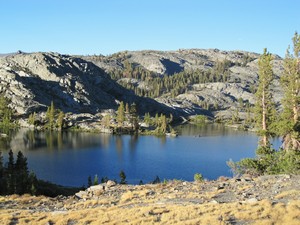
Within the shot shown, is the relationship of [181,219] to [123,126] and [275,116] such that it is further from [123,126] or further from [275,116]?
[123,126]

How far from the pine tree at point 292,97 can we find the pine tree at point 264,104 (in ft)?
6.10

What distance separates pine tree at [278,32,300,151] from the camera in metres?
43.6

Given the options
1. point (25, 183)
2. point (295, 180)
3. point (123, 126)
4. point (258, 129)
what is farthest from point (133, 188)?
point (123, 126)

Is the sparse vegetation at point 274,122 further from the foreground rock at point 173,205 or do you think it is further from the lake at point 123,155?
the lake at point 123,155

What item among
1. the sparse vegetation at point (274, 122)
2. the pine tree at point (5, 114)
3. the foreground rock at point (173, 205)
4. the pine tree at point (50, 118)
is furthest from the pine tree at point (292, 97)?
the pine tree at point (5, 114)

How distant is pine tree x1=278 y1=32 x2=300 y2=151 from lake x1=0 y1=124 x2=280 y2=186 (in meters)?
43.4

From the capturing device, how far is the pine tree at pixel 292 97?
43.6 metres

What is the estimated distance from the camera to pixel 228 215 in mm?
21953

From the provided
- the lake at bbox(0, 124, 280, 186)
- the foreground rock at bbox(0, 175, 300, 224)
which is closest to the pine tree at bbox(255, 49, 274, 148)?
the foreground rock at bbox(0, 175, 300, 224)

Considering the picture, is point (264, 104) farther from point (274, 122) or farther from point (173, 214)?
point (173, 214)

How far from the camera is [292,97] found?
1730 inches

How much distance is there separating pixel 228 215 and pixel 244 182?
10.6 meters

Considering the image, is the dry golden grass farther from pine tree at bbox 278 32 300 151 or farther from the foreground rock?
pine tree at bbox 278 32 300 151

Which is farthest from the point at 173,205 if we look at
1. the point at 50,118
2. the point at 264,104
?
the point at 50,118
